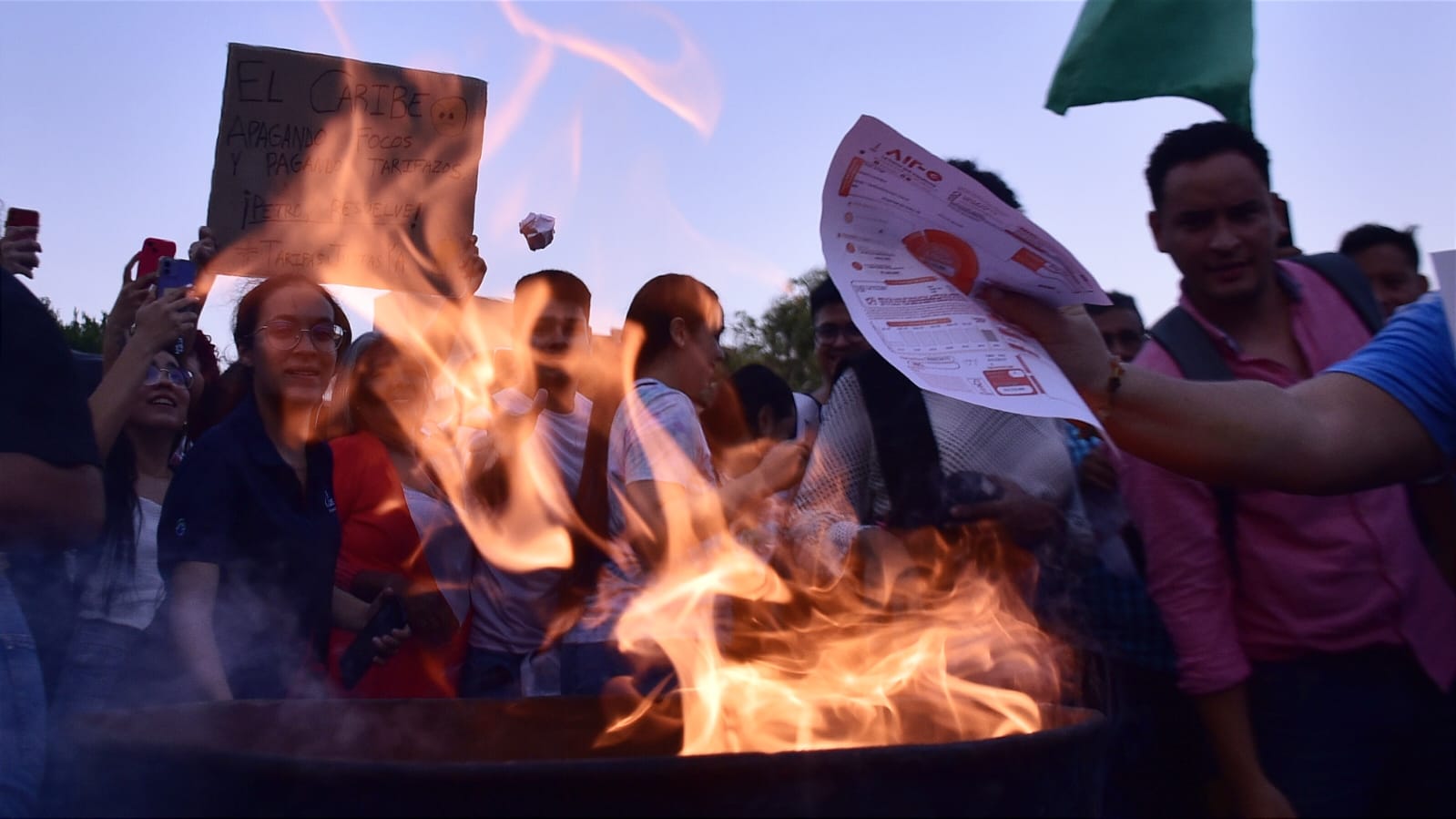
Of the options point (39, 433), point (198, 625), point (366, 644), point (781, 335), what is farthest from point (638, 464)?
point (781, 335)

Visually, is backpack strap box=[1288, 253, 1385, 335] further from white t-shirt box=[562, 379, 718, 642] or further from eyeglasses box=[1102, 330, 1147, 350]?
white t-shirt box=[562, 379, 718, 642]

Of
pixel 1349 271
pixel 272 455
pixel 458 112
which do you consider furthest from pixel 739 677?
pixel 458 112

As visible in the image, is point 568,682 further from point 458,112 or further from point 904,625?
point 458,112

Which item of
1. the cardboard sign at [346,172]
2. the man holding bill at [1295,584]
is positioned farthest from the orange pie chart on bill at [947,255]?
the cardboard sign at [346,172]

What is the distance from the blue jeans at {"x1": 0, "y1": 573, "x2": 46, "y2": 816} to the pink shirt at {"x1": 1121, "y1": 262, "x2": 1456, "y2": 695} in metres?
2.29

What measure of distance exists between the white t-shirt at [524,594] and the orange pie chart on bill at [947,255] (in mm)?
1877

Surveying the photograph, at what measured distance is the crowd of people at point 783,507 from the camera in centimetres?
211

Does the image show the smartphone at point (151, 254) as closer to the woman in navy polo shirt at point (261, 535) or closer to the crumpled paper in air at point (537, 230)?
the woman in navy polo shirt at point (261, 535)

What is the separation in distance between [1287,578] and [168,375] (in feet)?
10.1

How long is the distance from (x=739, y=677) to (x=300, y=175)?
7.40ft

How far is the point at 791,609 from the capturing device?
9.25 feet

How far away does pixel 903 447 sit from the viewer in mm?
2670

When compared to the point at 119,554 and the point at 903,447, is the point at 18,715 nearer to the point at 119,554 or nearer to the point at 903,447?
the point at 119,554

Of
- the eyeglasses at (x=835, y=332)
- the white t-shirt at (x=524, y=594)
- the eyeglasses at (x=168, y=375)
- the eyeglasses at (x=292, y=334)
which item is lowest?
the white t-shirt at (x=524, y=594)
